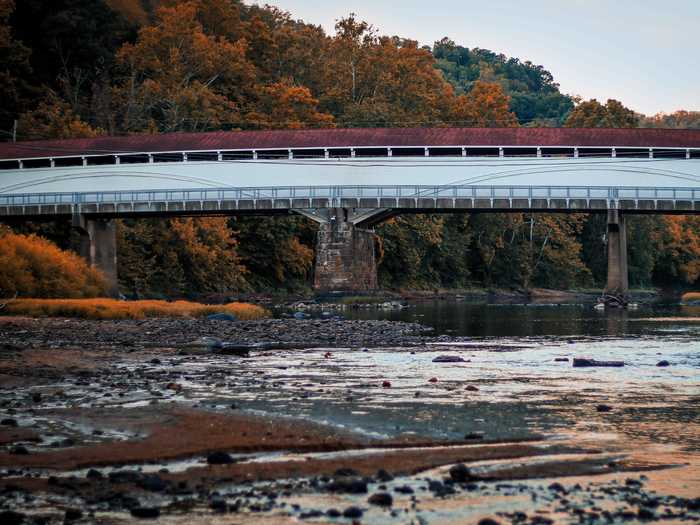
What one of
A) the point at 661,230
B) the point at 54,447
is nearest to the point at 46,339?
the point at 54,447

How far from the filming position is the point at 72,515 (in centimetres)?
955

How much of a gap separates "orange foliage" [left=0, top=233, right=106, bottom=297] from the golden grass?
350 centimetres

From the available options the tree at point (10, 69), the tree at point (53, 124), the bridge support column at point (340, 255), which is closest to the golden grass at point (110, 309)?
the bridge support column at point (340, 255)

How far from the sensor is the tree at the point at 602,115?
95625 mm

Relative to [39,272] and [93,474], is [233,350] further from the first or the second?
[39,272]

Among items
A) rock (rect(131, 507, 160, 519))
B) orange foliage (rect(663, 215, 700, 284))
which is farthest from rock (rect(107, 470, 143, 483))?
orange foliage (rect(663, 215, 700, 284))

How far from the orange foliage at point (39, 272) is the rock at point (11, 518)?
1363 inches

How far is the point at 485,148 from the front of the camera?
203 ft

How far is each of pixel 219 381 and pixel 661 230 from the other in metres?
90.1

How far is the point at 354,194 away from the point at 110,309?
24506 mm

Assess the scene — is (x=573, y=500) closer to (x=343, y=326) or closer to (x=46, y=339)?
(x=46, y=339)

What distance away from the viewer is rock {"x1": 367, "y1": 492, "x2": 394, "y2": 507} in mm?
10102

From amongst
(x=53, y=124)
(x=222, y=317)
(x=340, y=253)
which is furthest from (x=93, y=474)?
(x=53, y=124)

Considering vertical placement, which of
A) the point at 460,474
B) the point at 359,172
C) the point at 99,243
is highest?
the point at 359,172
